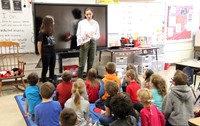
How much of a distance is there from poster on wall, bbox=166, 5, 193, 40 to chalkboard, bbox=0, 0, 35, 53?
3.94 meters

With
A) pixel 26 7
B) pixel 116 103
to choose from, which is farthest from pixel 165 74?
pixel 116 103

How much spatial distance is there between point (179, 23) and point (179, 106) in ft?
17.1

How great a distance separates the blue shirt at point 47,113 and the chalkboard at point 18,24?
2860mm

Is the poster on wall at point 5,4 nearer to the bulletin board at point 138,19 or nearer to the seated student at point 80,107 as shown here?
the bulletin board at point 138,19

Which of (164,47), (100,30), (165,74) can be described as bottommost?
(165,74)

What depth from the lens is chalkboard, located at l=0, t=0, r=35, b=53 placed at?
4760 mm

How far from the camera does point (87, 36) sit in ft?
16.3

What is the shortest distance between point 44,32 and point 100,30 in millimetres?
1595

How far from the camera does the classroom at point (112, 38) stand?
15.3 ft

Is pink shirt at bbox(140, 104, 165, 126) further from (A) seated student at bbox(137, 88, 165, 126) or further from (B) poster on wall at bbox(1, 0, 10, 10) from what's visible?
(B) poster on wall at bbox(1, 0, 10, 10)

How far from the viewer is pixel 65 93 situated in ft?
10.3

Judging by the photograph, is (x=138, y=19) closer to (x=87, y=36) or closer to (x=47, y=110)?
(x=87, y=36)

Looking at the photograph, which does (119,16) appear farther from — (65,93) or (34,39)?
(65,93)

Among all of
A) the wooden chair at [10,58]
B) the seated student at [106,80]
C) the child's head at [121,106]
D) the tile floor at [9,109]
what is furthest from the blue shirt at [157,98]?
the wooden chair at [10,58]
